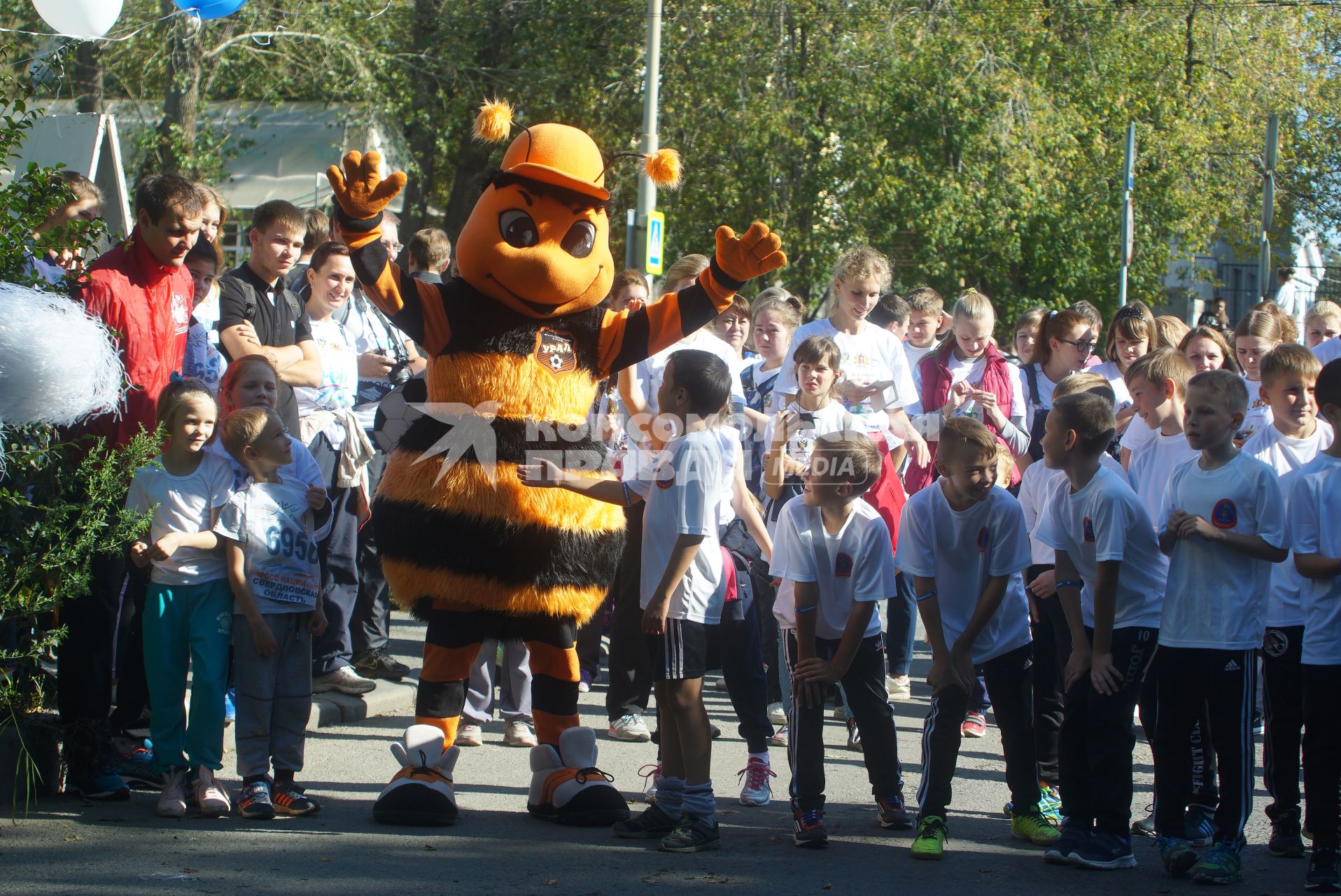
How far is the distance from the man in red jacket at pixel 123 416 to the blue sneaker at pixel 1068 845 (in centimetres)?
298

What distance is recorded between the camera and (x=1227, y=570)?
428 centimetres

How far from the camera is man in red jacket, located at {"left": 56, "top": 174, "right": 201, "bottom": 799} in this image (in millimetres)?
4648

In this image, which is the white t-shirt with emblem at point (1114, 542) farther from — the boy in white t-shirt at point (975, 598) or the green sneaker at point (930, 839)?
the green sneaker at point (930, 839)

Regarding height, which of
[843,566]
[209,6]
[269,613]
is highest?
[209,6]

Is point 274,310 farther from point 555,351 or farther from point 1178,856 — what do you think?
point 1178,856

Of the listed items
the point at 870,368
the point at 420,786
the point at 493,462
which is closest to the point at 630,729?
the point at 420,786

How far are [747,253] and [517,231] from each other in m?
0.78

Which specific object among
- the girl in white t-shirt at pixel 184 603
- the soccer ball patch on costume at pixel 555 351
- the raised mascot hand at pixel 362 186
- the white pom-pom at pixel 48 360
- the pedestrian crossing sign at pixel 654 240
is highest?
the pedestrian crossing sign at pixel 654 240

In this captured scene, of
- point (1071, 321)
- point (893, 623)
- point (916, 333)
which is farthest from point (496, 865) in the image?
point (916, 333)

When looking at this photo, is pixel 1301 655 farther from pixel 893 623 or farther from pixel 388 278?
pixel 388 278

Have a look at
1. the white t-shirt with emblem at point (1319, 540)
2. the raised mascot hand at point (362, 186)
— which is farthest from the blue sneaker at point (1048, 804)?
the raised mascot hand at point (362, 186)

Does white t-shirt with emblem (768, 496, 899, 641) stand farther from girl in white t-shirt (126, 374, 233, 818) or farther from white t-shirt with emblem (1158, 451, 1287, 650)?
girl in white t-shirt (126, 374, 233, 818)

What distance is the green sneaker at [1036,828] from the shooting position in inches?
178

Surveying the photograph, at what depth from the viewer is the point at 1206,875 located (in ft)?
13.4
